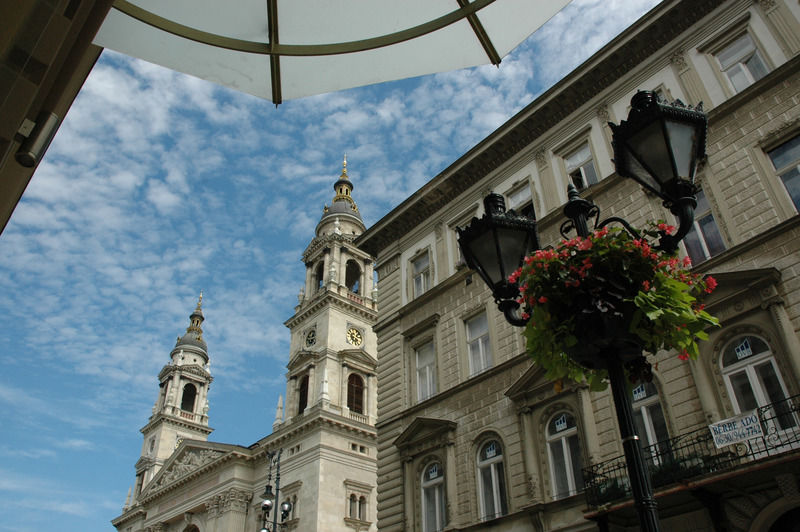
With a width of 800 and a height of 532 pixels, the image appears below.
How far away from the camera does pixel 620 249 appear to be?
210 inches

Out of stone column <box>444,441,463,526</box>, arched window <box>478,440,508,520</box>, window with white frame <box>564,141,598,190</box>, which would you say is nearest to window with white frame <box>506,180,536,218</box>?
window with white frame <box>564,141,598,190</box>

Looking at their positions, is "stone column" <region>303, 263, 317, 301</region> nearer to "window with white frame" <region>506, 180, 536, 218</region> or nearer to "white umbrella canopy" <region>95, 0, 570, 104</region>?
"window with white frame" <region>506, 180, 536, 218</region>

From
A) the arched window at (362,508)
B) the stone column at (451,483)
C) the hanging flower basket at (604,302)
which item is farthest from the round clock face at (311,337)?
the hanging flower basket at (604,302)

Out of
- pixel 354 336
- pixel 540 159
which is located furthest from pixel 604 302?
pixel 354 336

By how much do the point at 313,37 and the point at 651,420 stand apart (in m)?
12.1

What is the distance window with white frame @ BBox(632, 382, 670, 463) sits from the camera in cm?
1261

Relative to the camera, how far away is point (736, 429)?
11094 mm

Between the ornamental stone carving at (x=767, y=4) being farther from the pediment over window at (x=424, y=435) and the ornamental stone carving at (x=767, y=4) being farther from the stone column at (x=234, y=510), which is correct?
the stone column at (x=234, y=510)

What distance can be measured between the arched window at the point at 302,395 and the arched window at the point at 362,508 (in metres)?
7.95

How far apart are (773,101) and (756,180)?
208cm

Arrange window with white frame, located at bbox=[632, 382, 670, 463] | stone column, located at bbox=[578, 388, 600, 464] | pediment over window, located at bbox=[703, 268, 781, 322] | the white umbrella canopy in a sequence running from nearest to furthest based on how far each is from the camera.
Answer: the white umbrella canopy
pediment over window, located at bbox=[703, 268, 781, 322]
window with white frame, located at bbox=[632, 382, 670, 463]
stone column, located at bbox=[578, 388, 600, 464]

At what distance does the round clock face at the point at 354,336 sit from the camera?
1796 inches

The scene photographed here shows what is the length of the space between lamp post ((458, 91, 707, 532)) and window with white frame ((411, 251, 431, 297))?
1540cm

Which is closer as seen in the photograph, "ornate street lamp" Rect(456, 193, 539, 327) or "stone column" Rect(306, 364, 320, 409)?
"ornate street lamp" Rect(456, 193, 539, 327)
